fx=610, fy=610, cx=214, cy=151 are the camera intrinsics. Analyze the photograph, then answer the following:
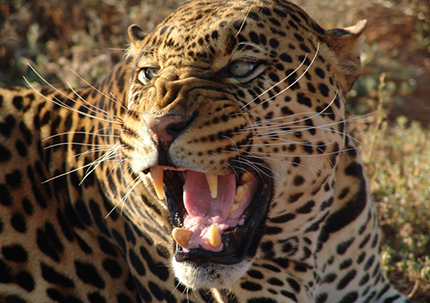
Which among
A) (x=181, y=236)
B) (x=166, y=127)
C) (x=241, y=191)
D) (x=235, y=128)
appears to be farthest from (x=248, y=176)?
(x=166, y=127)

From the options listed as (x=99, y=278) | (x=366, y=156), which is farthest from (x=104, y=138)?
(x=366, y=156)

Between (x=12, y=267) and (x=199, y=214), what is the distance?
1257mm

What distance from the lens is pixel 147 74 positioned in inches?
123

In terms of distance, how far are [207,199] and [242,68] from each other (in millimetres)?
655

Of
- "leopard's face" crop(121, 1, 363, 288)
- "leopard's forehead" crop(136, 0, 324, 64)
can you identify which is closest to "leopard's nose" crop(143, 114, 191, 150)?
"leopard's face" crop(121, 1, 363, 288)

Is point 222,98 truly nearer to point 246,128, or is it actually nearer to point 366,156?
point 246,128

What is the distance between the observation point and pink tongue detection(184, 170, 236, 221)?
2926mm

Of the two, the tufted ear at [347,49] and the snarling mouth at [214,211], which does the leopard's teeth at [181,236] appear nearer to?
the snarling mouth at [214,211]

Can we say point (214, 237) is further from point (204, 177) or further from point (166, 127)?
point (166, 127)

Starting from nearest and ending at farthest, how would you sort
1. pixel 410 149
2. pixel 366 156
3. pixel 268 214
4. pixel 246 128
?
pixel 246 128
pixel 268 214
pixel 366 156
pixel 410 149

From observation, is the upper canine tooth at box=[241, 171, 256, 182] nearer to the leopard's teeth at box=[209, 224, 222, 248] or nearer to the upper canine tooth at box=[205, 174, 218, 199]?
the upper canine tooth at box=[205, 174, 218, 199]

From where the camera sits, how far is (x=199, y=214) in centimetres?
292

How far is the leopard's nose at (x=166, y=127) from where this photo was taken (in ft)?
8.27

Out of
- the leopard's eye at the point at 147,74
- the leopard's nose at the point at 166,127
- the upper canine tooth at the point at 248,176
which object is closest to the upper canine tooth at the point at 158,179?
the leopard's nose at the point at 166,127
